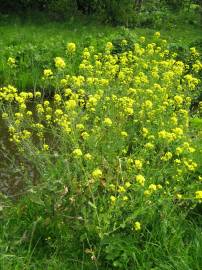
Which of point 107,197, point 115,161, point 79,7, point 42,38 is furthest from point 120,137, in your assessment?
point 79,7

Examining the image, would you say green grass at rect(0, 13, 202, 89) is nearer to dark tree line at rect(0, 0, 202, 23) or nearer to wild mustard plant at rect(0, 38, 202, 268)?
dark tree line at rect(0, 0, 202, 23)

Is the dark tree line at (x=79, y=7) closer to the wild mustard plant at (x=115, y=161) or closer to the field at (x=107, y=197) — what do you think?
the wild mustard plant at (x=115, y=161)

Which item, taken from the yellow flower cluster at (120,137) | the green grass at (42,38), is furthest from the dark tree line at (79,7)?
the yellow flower cluster at (120,137)

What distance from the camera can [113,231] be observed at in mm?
4020

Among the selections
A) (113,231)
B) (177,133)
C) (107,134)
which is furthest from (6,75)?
(113,231)

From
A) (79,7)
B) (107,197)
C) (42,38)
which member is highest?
(107,197)

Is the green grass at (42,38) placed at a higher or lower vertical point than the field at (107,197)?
lower

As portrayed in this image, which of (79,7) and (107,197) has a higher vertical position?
(107,197)

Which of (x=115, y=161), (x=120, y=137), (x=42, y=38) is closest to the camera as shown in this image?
(x=115, y=161)

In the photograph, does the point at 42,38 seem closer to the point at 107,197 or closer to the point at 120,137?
the point at 120,137

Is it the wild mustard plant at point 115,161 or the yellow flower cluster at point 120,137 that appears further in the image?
the yellow flower cluster at point 120,137

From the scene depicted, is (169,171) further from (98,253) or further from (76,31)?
(76,31)

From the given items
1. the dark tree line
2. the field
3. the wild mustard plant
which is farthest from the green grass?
the field

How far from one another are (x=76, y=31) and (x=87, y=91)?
7351mm
